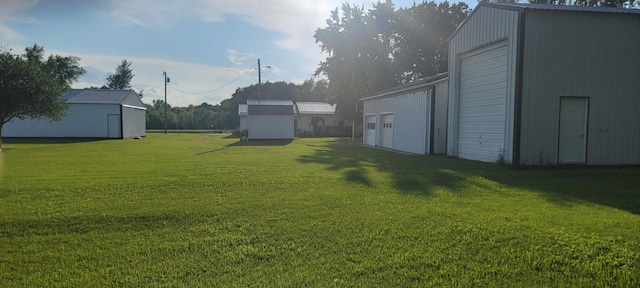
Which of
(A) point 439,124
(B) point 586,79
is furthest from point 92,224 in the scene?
(A) point 439,124

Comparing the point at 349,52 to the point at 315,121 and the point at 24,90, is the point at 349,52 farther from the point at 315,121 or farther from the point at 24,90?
the point at 24,90

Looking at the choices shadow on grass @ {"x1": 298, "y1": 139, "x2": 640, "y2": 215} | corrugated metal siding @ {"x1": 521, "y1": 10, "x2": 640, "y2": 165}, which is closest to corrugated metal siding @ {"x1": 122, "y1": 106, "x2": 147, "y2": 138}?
shadow on grass @ {"x1": 298, "y1": 139, "x2": 640, "y2": 215}

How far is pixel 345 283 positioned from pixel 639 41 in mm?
13648

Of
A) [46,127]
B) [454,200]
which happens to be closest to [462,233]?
[454,200]

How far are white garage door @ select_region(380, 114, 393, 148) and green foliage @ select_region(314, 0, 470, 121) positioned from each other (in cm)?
1070

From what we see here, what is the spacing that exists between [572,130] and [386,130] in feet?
34.2

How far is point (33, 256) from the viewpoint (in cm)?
413

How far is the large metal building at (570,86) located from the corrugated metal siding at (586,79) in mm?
27

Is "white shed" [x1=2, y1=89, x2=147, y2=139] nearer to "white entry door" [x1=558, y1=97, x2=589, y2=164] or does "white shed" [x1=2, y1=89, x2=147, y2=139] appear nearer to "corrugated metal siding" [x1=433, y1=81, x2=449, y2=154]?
"corrugated metal siding" [x1=433, y1=81, x2=449, y2=154]

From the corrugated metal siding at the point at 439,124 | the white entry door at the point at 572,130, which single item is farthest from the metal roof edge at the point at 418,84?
the white entry door at the point at 572,130

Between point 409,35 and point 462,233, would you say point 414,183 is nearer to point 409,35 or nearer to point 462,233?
point 462,233

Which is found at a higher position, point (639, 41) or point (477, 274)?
point (639, 41)

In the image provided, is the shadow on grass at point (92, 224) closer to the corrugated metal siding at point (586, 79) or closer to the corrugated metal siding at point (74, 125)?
the corrugated metal siding at point (586, 79)

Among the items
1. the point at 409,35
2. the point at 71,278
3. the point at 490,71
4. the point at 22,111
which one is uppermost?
the point at 409,35
